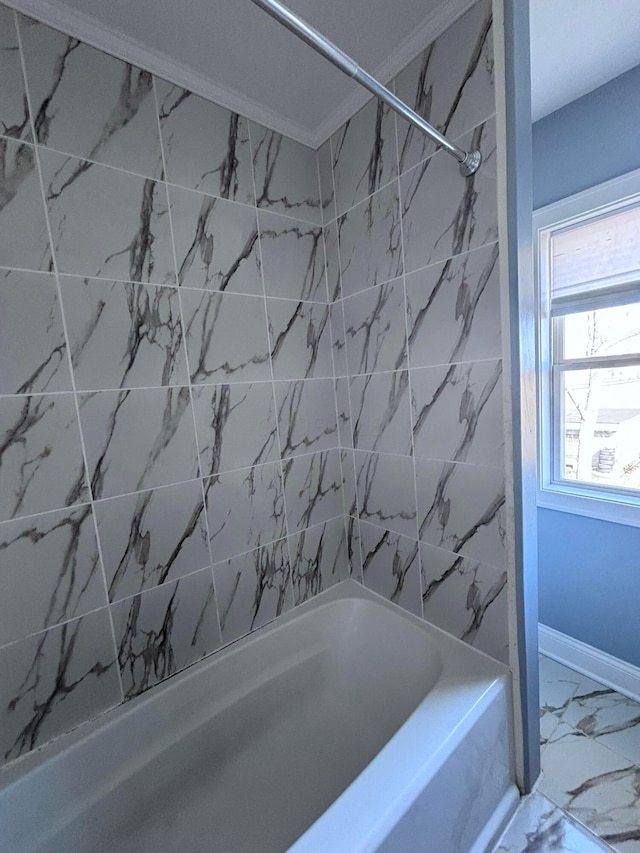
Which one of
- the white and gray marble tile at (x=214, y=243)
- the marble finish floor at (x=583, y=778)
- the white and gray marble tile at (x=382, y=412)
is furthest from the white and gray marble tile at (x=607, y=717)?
the white and gray marble tile at (x=214, y=243)

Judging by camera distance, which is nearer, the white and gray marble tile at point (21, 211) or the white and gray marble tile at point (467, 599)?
the white and gray marble tile at point (21, 211)

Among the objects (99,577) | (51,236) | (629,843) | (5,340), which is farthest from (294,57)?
(629,843)

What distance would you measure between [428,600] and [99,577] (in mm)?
1125

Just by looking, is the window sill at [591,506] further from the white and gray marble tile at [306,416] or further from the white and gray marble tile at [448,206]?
the white and gray marble tile at [448,206]

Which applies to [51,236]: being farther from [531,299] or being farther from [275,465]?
[531,299]

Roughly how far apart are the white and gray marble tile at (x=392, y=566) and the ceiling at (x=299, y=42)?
1648 mm

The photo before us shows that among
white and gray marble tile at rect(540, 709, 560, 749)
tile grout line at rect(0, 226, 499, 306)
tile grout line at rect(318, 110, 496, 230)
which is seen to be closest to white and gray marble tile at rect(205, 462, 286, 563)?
tile grout line at rect(0, 226, 499, 306)

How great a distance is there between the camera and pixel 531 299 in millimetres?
968

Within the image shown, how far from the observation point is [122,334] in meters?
1.04

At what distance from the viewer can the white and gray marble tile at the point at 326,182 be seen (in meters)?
1.43

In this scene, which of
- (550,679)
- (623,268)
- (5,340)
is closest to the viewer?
(5,340)

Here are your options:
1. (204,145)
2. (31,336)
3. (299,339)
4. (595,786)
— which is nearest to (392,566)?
(595,786)

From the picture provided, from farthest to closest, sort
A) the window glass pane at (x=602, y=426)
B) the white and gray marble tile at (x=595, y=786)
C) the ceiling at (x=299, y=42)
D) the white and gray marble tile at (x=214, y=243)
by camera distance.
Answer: the window glass pane at (x=602, y=426), the white and gray marble tile at (x=214, y=243), the white and gray marble tile at (x=595, y=786), the ceiling at (x=299, y=42)

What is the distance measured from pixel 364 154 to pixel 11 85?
3.41ft
